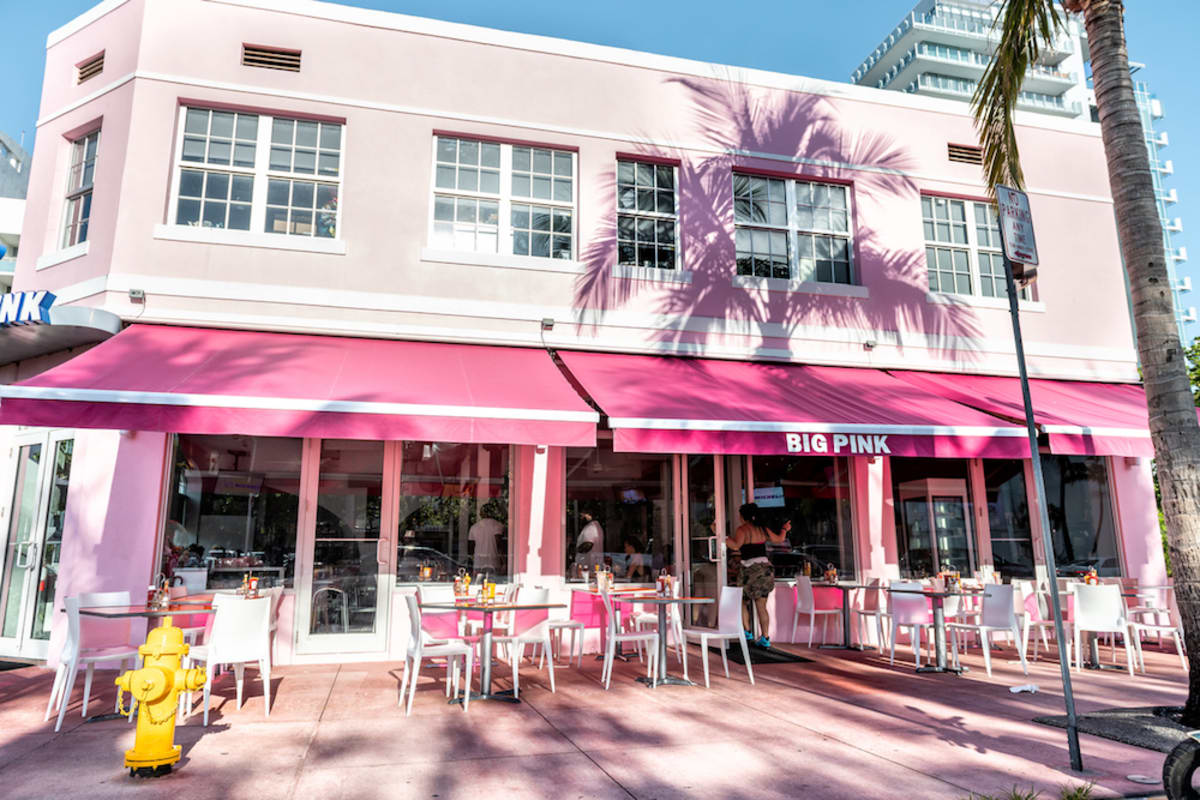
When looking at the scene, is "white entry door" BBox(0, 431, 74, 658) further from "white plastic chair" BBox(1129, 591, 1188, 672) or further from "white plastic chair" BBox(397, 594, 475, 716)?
"white plastic chair" BBox(1129, 591, 1188, 672)

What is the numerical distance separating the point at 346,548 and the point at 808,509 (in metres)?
6.56

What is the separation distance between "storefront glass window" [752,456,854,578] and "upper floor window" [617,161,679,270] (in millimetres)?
3362

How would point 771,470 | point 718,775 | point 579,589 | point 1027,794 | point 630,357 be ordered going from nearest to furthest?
1. point 1027,794
2. point 718,775
3. point 579,589
4. point 630,357
5. point 771,470

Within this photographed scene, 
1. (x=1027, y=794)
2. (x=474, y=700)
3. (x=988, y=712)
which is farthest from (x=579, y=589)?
(x=1027, y=794)

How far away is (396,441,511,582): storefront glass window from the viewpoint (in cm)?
979

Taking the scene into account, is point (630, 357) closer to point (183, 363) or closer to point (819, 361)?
point (819, 361)

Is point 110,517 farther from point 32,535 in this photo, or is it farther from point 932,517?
point 932,517

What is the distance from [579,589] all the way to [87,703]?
5315mm

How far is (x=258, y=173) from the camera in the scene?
33.0ft

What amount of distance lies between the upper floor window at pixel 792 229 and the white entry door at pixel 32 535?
31.8 feet

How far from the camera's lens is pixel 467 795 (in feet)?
15.5

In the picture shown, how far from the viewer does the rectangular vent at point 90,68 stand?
10.5 meters

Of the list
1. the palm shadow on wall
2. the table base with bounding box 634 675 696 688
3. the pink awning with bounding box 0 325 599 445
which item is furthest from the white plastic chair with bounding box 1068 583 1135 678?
the pink awning with bounding box 0 325 599 445

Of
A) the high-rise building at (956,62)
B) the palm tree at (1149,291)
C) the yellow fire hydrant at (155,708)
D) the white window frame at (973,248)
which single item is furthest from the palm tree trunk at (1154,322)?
the high-rise building at (956,62)
